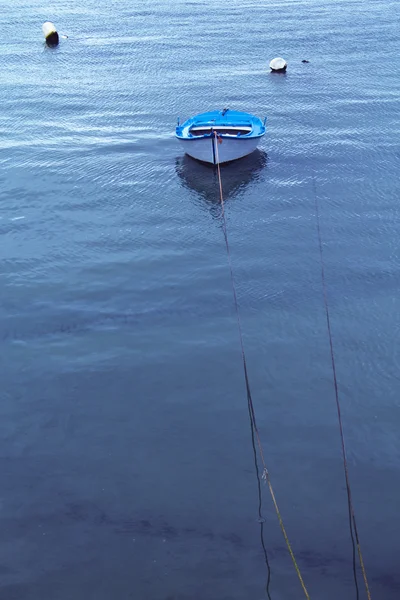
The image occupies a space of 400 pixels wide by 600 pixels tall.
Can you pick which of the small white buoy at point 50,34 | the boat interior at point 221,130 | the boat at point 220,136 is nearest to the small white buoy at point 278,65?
the boat at point 220,136

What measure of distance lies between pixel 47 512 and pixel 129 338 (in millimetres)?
8888

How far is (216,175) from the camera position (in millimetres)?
Result: 43031

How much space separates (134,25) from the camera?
80938 millimetres

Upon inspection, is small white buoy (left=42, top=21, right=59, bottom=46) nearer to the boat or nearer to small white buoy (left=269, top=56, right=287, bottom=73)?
small white buoy (left=269, top=56, right=287, bottom=73)

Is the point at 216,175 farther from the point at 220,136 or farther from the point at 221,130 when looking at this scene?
the point at 221,130

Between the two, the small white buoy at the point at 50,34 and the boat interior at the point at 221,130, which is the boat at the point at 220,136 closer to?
the boat interior at the point at 221,130

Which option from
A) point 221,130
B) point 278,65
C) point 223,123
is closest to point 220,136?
point 221,130

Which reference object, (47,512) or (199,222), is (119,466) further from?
(199,222)

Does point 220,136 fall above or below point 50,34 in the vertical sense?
below

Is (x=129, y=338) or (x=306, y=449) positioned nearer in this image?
(x=306, y=449)

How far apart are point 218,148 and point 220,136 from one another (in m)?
0.79

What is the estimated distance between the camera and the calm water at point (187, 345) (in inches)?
764

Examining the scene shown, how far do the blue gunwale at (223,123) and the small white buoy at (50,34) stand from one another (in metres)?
33.5

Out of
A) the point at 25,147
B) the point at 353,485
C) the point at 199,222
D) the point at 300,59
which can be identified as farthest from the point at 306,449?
the point at 300,59
